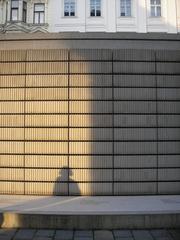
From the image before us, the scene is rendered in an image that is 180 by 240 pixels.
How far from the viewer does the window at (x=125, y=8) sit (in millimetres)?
31144

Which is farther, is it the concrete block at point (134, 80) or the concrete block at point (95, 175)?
the concrete block at point (134, 80)

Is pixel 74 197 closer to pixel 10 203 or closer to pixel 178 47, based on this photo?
pixel 10 203

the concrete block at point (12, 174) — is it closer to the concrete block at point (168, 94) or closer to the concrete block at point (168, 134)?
the concrete block at point (168, 134)

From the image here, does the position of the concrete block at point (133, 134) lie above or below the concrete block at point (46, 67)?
below

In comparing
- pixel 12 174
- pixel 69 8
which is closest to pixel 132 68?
pixel 12 174

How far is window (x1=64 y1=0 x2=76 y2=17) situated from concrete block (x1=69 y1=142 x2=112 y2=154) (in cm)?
2246

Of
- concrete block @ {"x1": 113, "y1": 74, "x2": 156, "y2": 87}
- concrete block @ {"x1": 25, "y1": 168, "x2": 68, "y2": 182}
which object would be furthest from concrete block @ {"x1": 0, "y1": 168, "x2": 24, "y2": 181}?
concrete block @ {"x1": 113, "y1": 74, "x2": 156, "y2": 87}

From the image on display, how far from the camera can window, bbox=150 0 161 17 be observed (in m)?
31.5

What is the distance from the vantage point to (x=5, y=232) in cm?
805

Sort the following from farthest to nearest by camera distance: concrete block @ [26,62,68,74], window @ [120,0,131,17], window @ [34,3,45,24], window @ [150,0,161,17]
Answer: window @ [34,3,45,24] → window @ [150,0,161,17] → window @ [120,0,131,17] → concrete block @ [26,62,68,74]

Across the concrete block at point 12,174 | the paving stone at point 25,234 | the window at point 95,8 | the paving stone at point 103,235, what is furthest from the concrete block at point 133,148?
the window at point 95,8

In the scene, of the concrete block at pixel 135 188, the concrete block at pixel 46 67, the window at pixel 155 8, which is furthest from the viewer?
the window at pixel 155 8

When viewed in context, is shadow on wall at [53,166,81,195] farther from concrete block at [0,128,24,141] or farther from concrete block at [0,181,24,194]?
concrete block at [0,128,24,141]

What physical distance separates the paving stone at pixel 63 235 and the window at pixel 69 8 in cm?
2545
